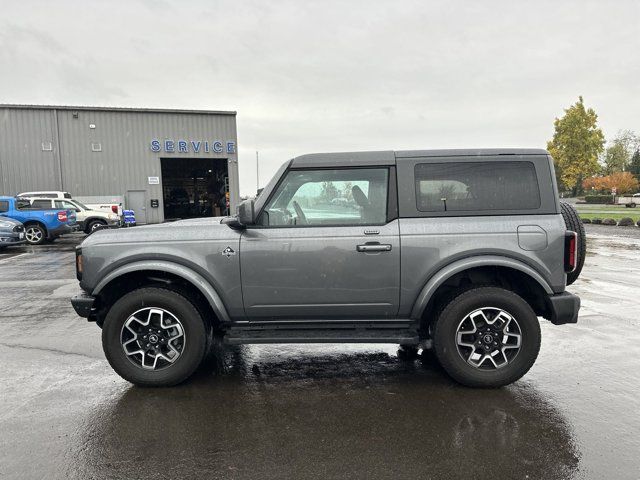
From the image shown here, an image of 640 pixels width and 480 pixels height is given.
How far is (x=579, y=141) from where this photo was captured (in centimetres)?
4184

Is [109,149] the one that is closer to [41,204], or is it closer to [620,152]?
[41,204]

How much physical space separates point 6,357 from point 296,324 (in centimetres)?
317

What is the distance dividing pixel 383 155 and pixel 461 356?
1.86m

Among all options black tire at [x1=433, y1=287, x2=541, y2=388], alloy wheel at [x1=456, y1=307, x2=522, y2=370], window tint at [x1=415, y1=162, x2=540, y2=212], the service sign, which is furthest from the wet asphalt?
the service sign

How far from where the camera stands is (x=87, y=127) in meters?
27.1

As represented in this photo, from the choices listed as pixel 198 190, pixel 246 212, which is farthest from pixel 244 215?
pixel 198 190

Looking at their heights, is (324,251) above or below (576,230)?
below

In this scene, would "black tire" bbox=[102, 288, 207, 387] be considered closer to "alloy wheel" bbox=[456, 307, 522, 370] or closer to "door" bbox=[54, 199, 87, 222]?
"alloy wheel" bbox=[456, 307, 522, 370]

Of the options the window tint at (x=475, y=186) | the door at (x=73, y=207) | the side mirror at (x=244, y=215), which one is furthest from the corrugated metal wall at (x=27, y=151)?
the window tint at (x=475, y=186)

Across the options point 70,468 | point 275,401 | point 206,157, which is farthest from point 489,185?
point 206,157

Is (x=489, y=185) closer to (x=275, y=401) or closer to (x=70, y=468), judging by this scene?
(x=275, y=401)

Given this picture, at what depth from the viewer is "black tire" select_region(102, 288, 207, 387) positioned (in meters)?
3.85

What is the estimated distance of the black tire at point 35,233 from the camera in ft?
55.6

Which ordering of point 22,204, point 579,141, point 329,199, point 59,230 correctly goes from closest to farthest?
point 329,199, point 22,204, point 59,230, point 579,141
